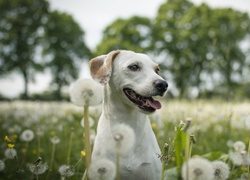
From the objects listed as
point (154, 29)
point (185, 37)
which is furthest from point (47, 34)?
point (185, 37)

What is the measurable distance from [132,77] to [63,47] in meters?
40.0

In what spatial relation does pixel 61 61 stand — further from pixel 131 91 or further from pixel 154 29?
pixel 131 91

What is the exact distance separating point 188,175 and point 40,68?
36.1 m

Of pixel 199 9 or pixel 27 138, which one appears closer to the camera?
pixel 27 138

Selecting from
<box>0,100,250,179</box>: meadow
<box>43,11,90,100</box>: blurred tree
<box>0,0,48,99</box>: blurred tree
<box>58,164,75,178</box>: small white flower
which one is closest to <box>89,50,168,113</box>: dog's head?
<box>0,100,250,179</box>: meadow

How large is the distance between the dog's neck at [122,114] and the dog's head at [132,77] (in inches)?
3.0

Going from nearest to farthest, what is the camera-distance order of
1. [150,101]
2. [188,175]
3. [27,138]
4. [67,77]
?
[188,175] < [150,101] < [27,138] < [67,77]

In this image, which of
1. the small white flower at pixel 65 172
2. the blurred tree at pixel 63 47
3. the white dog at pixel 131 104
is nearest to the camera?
the small white flower at pixel 65 172

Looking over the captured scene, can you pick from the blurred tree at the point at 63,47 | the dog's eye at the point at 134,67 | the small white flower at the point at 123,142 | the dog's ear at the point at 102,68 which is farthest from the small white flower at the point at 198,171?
the blurred tree at the point at 63,47

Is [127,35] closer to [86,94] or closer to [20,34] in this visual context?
[20,34]

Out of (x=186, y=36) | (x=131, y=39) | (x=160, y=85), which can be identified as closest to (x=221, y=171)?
(x=160, y=85)

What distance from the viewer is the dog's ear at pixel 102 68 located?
10.4ft

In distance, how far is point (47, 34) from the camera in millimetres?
41281

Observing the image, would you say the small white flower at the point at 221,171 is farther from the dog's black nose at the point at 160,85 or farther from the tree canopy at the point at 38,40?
the tree canopy at the point at 38,40
